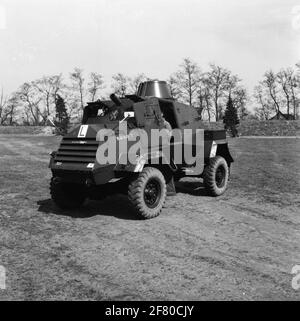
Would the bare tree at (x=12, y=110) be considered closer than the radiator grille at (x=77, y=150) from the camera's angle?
No

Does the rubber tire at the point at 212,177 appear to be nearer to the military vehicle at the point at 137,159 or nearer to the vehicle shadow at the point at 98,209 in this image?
the military vehicle at the point at 137,159

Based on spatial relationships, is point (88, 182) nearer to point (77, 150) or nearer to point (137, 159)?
point (77, 150)

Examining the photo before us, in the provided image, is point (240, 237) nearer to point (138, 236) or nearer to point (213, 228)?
point (213, 228)

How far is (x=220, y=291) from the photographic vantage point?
486 centimetres

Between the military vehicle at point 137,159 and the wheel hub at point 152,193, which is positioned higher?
the military vehicle at point 137,159

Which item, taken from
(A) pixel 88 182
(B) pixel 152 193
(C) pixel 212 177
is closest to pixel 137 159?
(B) pixel 152 193

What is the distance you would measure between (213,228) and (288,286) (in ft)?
8.29

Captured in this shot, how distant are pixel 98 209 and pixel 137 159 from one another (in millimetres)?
1784

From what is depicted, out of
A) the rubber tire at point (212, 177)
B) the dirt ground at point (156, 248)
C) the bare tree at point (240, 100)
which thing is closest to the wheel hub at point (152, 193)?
the dirt ground at point (156, 248)

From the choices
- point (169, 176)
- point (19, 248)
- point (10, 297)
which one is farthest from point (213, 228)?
point (10, 297)

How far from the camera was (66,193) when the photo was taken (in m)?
8.77

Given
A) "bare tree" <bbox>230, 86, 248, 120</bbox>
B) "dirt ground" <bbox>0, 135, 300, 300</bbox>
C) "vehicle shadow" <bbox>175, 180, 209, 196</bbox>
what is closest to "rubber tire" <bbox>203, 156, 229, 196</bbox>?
"dirt ground" <bbox>0, 135, 300, 300</bbox>

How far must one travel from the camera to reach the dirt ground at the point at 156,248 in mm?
4969

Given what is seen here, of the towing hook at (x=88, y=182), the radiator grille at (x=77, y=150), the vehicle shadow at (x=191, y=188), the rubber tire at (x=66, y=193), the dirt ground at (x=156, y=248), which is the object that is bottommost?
the dirt ground at (x=156, y=248)
